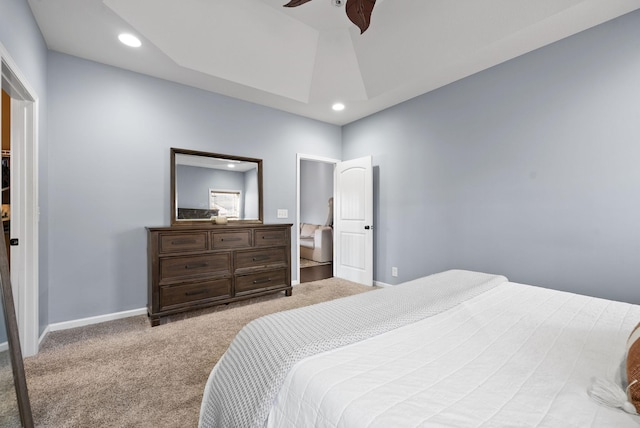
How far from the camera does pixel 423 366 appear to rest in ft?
2.73

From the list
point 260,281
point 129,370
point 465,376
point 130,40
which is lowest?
point 129,370

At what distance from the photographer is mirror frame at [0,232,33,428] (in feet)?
4.06

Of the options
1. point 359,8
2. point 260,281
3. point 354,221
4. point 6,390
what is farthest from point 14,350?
point 354,221

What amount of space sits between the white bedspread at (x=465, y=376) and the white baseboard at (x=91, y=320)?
2.86 metres

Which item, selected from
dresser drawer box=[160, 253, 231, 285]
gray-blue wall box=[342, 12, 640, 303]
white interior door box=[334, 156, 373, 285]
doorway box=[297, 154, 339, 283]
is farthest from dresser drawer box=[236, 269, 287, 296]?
gray-blue wall box=[342, 12, 640, 303]

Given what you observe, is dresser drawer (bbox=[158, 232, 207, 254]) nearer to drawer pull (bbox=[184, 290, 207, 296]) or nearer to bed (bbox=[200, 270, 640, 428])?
drawer pull (bbox=[184, 290, 207, 296])

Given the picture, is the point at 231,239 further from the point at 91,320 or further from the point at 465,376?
the point at 465,376

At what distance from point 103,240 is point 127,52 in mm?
1867

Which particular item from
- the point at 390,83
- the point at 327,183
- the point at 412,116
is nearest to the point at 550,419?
the point at 390,83

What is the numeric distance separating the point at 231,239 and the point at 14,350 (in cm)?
196

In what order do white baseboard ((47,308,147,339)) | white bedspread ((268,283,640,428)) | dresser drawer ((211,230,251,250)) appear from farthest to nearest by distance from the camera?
dresser drawer ((211,230,251,250))
white baseboard ((47,308,147,339))
white bedspread ((268,283,640,428))

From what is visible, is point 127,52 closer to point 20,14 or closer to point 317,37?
point 20,14

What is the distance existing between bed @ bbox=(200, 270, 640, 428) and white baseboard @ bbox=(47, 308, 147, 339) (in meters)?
2.39

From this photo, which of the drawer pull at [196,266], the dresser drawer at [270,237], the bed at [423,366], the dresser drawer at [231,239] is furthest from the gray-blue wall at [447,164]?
A: the bed at [423,366]
